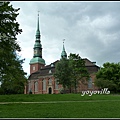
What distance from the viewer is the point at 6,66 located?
18984 mm

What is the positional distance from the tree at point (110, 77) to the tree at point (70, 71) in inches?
145

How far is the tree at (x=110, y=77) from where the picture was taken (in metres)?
43.5

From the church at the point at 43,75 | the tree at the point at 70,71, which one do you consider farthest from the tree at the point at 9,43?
the church at the point at 43,75

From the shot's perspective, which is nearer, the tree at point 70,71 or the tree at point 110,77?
the tree at point 70,71

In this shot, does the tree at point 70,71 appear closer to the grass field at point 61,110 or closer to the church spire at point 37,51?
the grass field at point 61,110

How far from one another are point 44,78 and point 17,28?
187 ft

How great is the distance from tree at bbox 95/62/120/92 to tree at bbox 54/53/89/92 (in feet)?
12.1

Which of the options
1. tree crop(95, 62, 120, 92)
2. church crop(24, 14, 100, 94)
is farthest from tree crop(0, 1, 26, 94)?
church crop(24, 14, 100, 94)

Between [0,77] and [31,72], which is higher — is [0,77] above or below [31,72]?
below

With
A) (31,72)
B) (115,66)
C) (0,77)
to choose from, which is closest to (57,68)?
(115,66)

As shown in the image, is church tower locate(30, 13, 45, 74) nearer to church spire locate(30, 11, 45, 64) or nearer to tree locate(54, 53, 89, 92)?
church spire locate(30, 11, 45, 64)

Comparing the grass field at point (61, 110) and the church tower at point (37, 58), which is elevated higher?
the church tower at point (37, 58)

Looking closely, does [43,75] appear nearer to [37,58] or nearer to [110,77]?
[37,58]

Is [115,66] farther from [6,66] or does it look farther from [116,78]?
[6,66]
